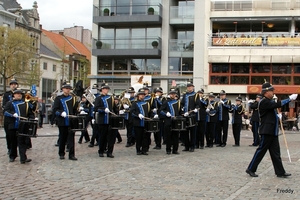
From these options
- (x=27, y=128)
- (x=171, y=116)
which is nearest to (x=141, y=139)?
(x=171, y=116)

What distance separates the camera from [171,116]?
13633 mm

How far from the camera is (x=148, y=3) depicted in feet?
132

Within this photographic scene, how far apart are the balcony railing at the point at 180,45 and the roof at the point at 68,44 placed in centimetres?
2912

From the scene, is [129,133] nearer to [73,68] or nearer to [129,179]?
[129,179]

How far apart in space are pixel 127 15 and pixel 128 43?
2533mm

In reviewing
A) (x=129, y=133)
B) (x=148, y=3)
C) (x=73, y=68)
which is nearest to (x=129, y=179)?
(x=129, y=133)

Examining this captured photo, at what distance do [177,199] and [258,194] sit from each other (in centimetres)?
154

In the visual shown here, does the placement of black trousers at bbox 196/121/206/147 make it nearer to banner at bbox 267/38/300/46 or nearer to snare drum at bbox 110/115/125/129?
snare drum at bbox 110/115/125/129

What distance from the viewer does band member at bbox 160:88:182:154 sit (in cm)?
1366

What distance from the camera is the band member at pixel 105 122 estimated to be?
42.0 ft

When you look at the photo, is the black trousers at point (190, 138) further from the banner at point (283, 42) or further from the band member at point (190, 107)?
the banner at point (283, 42)

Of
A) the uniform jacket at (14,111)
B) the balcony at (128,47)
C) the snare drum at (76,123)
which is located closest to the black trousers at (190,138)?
the snare drum at (76,123)

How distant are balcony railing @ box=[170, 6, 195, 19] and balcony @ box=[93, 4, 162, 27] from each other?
1228mm

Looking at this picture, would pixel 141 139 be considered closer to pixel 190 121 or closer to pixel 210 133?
pixel 190 121
